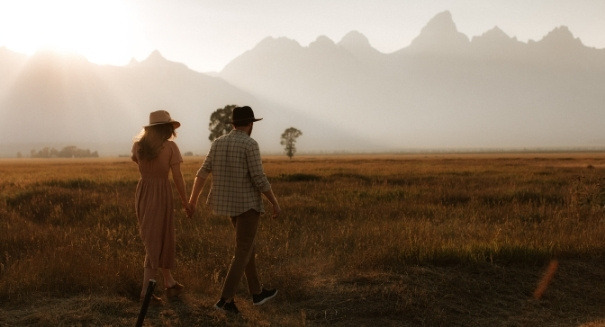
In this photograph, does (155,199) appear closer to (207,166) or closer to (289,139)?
(207,166)

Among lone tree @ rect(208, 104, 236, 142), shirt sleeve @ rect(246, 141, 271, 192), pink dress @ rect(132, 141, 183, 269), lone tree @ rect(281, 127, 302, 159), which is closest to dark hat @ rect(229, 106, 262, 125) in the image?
shirt sleeve @ rect(246, 141, 271, 192)

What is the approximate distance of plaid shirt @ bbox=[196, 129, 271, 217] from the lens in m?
5.50

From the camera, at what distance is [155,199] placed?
19.3ft

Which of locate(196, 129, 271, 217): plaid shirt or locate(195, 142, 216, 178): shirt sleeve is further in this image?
locate(195, 142, 216, 178): shirt sleeve

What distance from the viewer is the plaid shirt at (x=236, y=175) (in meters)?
5.50

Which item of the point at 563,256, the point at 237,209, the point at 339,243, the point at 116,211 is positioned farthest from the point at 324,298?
the point at 116,211

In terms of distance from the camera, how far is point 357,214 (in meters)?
13.5

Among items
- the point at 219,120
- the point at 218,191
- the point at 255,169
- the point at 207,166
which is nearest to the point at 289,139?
the point at 219,120

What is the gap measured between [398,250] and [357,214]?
17.3ft

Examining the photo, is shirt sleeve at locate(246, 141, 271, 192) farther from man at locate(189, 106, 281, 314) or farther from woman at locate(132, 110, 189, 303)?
woman at locate(132, 110, 189, 303)

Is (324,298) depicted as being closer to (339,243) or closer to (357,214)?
(339,243)

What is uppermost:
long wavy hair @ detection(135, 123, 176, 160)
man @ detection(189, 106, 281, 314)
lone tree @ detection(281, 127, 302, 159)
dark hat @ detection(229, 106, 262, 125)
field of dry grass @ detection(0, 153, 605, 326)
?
lone tree @ detection(281, 127, 302, 159)

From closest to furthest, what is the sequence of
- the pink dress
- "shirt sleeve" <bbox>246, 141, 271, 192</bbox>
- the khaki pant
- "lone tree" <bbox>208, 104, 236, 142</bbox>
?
"shirt sleeve" <bbox>246, 141, 271, 192</bbox> < the khaki pant < the pink dress < "lone tree" <bbox>208, 104, 236, 142</bbox>

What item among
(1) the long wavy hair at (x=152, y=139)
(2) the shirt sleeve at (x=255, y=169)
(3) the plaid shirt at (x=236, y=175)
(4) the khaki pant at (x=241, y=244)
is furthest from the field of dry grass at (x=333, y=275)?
(1) the long wavy hair at (x=152, y=139)
